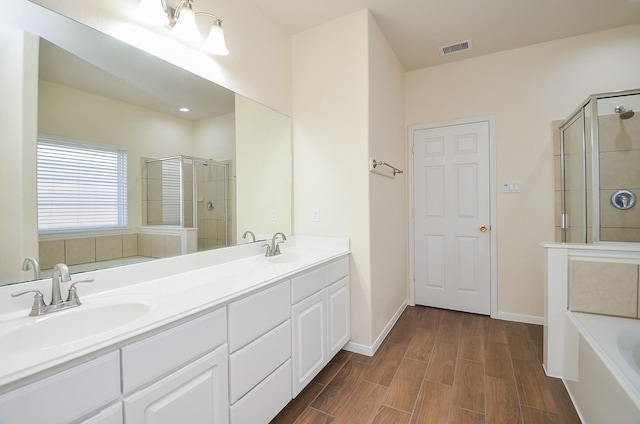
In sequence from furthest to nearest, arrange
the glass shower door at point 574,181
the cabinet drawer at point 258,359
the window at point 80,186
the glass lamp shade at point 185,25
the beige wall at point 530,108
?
1. the beige wall at point 530,108
2. the glass shower door at point 574,181
3. the glass lamp shade at point 185,25
4. the cabinet drawer at point 258,359
5. the window at point 80,186

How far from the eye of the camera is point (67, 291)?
115 centimetres

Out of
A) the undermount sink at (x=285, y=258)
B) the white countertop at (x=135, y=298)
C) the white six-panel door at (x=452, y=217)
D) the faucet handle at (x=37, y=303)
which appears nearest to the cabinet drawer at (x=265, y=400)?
the white countertop at (x=135, y=298)

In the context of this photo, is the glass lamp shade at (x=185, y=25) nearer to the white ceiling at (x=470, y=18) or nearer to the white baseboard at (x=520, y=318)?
the white ceiling at (x=470, y=18)

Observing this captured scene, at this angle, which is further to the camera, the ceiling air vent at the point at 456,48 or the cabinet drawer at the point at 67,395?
the ceiling air vent at the point at 456,48

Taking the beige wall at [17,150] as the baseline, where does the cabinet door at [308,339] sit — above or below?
below

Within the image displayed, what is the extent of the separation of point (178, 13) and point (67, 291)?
1417 mm

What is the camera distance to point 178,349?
3.35 ft

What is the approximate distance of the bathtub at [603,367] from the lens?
119 centimetres

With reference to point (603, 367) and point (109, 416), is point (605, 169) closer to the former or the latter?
point (603, 367)

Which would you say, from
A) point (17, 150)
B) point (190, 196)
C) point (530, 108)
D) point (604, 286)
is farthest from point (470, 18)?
point (17, 150)

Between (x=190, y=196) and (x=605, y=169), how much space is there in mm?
3000

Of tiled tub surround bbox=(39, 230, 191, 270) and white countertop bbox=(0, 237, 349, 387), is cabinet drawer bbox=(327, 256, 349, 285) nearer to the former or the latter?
white countertop bbox=(0, 237, 349, 387)

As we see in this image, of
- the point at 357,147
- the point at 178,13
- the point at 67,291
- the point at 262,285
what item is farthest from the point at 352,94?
the point at 67,291

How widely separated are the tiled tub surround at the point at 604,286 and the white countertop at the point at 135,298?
5.23 ft
